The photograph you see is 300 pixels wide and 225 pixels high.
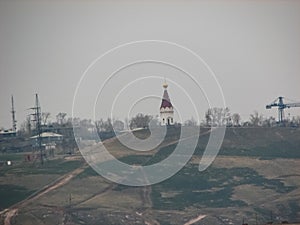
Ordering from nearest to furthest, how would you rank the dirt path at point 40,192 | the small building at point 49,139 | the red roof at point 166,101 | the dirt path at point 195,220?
the dirt path at point 195,220, the dirt path at point 40,192, the red roof at point 166,101, the small building at point 49,139

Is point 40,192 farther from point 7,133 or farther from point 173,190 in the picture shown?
point 7,133

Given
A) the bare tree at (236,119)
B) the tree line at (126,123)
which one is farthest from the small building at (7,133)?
the bare tree at (236,119)

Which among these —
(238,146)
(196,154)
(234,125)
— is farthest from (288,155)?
(234,125)

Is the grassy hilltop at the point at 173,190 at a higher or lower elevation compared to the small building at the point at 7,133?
lower

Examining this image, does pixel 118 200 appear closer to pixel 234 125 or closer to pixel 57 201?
pixel 57 201

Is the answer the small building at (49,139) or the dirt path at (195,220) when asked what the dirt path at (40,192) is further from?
the small building at (49,139)

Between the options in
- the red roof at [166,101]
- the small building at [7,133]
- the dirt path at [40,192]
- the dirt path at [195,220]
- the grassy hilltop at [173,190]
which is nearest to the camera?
the dirt path at [195,220]
